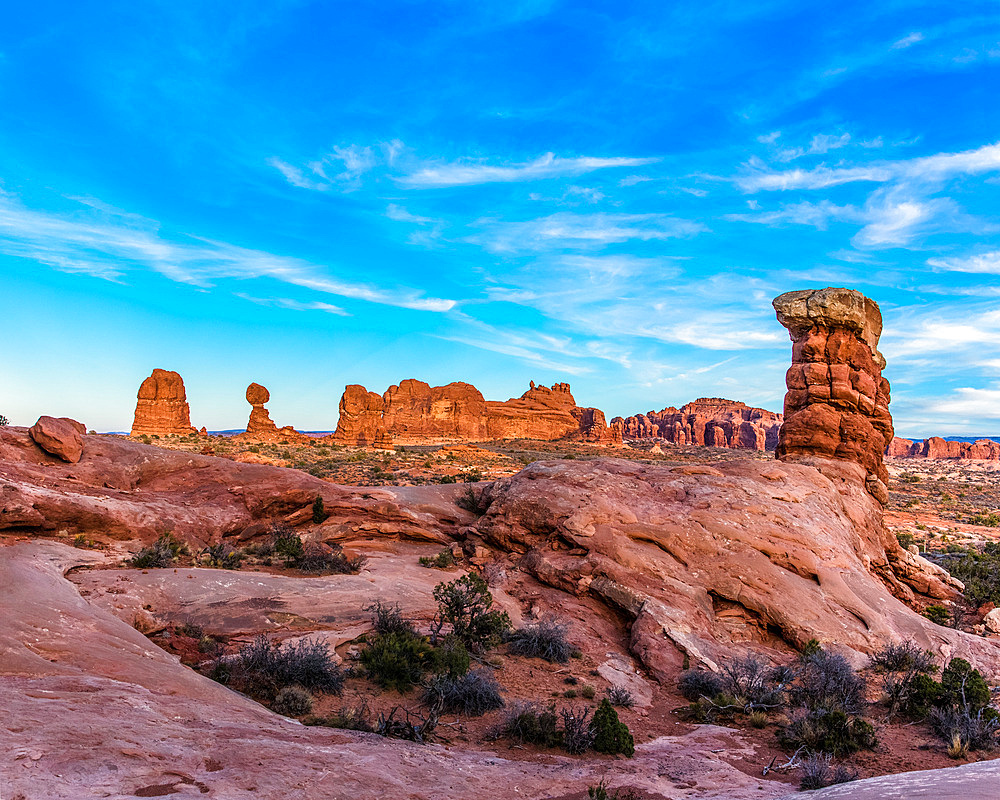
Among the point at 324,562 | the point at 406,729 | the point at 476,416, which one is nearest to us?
the point at 406,729

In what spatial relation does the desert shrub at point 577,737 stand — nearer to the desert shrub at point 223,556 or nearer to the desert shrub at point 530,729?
the desert shrub at point 530,729

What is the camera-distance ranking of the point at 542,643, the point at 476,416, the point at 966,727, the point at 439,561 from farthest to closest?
the point at 476,416, the point at 439,561, the point at 542,643, the point at 966,727

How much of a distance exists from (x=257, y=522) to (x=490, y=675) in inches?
474

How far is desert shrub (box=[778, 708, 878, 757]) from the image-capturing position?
286 inches

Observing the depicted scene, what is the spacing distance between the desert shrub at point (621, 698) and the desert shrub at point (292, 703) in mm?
4961

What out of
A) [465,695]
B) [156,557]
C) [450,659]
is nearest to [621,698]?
[465,695]

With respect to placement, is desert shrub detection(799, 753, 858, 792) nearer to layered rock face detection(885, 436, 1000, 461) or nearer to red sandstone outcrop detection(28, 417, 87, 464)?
red sandstone outcrop detection(28, 417, 87, 464)

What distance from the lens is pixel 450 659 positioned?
874 centimetres

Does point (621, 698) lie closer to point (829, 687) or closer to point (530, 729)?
point (530, 729)

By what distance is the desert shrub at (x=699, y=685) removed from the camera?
945 centimetres

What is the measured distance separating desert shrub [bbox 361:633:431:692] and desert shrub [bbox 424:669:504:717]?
0.60 metres

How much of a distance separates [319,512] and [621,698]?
11591 millimetres

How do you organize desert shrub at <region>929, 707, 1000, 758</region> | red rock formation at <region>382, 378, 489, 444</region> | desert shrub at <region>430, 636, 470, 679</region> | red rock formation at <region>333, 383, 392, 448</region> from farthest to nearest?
red rock formation at <region>382, 378, 489, 444</region> < red rock formation at <region>333, 383, 392, 448</region> < desert shrub at <region>430, 636, 470, 679</region> < desert shrub at <region>929, 707, 1000, 758</region>

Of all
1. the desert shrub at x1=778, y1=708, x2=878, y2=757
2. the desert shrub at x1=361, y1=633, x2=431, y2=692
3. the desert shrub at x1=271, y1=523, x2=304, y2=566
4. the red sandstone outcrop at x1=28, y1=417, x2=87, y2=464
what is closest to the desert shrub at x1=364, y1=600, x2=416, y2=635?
the desert shrub at x1=361, y1=633, x2=431, y2=692
